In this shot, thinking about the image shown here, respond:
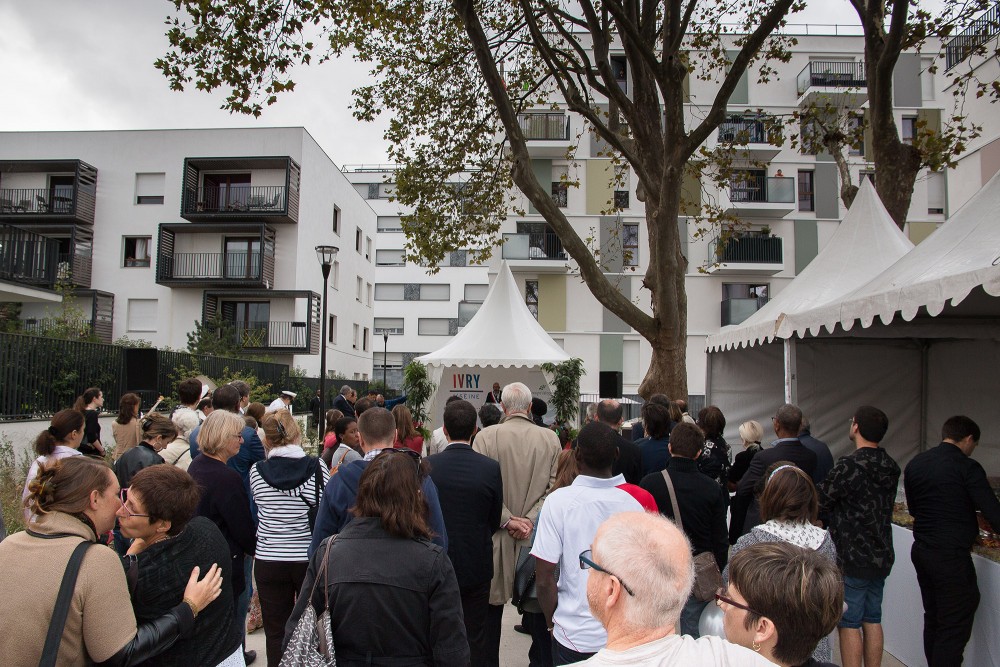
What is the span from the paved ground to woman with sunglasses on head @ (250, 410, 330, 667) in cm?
112

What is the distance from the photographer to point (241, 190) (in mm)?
31953

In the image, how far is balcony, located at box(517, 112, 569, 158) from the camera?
2805 centimetres

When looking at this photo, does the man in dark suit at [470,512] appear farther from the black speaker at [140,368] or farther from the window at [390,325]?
the window at [390,325]

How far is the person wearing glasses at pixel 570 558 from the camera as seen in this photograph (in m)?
3.29

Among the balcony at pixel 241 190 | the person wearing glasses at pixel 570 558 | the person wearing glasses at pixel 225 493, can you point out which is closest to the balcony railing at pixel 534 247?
the balcony at pixel 241 190

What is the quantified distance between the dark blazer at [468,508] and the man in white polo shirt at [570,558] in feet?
2.28

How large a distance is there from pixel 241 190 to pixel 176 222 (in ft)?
11.1

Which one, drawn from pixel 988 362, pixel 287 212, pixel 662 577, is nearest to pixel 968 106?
pixel 988 362

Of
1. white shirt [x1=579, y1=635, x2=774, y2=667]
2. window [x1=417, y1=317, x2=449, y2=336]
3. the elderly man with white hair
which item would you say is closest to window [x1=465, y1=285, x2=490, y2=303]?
window [x1=417, y1=317, x2=449, y2=336]

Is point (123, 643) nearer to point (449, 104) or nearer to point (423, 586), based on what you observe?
point (423, 586)

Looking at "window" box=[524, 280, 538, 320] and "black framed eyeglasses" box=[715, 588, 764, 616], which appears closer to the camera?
"black framed eyeglasses" box=[715, 588, 764, 616]

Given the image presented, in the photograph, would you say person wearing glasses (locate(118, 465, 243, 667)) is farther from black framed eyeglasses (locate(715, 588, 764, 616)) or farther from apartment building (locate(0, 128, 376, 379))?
apartment building (locate(0, 128, 376, 379))

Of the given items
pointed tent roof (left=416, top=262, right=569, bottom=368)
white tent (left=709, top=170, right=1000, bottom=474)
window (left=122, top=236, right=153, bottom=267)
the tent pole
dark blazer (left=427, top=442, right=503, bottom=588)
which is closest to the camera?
dark blazer (left=427, top=442, right=503, bottom=588)

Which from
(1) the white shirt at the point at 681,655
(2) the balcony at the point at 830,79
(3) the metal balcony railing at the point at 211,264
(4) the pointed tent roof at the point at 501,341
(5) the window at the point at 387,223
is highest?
(2) the balcony at the point at 830,79
